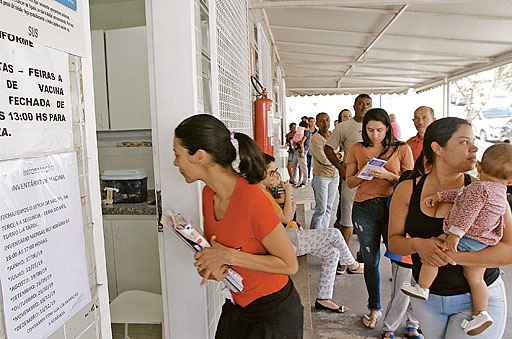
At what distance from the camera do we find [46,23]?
35.6 inches

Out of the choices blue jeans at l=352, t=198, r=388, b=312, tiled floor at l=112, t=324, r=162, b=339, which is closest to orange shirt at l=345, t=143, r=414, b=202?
blue jeans at l=352, t=198, r=388, b=312

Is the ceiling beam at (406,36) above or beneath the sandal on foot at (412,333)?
above

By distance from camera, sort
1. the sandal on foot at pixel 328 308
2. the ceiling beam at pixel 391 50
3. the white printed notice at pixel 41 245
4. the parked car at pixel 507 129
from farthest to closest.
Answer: the parked car at pixel 507 129, the ceiling beam at pixel 391 50, the sandal on foot at pixel 328 308, the white printed notice at pixel 41 245

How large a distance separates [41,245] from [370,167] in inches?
89.2

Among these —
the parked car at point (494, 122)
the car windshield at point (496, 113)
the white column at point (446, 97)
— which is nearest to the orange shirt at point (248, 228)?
the parked car at point (494, 122)

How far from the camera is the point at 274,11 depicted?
5.42 meters

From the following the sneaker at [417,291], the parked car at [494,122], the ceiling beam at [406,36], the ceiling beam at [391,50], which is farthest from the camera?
the parked car at [494,122]

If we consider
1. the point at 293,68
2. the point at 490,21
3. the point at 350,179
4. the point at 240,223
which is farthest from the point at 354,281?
the point at 293,68

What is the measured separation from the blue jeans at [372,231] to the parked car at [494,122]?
927cm

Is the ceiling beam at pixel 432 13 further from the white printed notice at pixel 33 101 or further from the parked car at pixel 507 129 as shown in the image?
the parked car at pixel 507 129

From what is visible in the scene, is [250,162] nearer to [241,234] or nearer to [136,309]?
[241,234]

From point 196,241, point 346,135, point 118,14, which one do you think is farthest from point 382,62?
point 196,241

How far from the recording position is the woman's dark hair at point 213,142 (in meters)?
1.47

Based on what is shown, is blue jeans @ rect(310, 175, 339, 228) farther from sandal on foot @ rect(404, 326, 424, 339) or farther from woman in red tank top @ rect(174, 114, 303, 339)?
woman in red tank top @ rect(174, 114, 303, 339)
